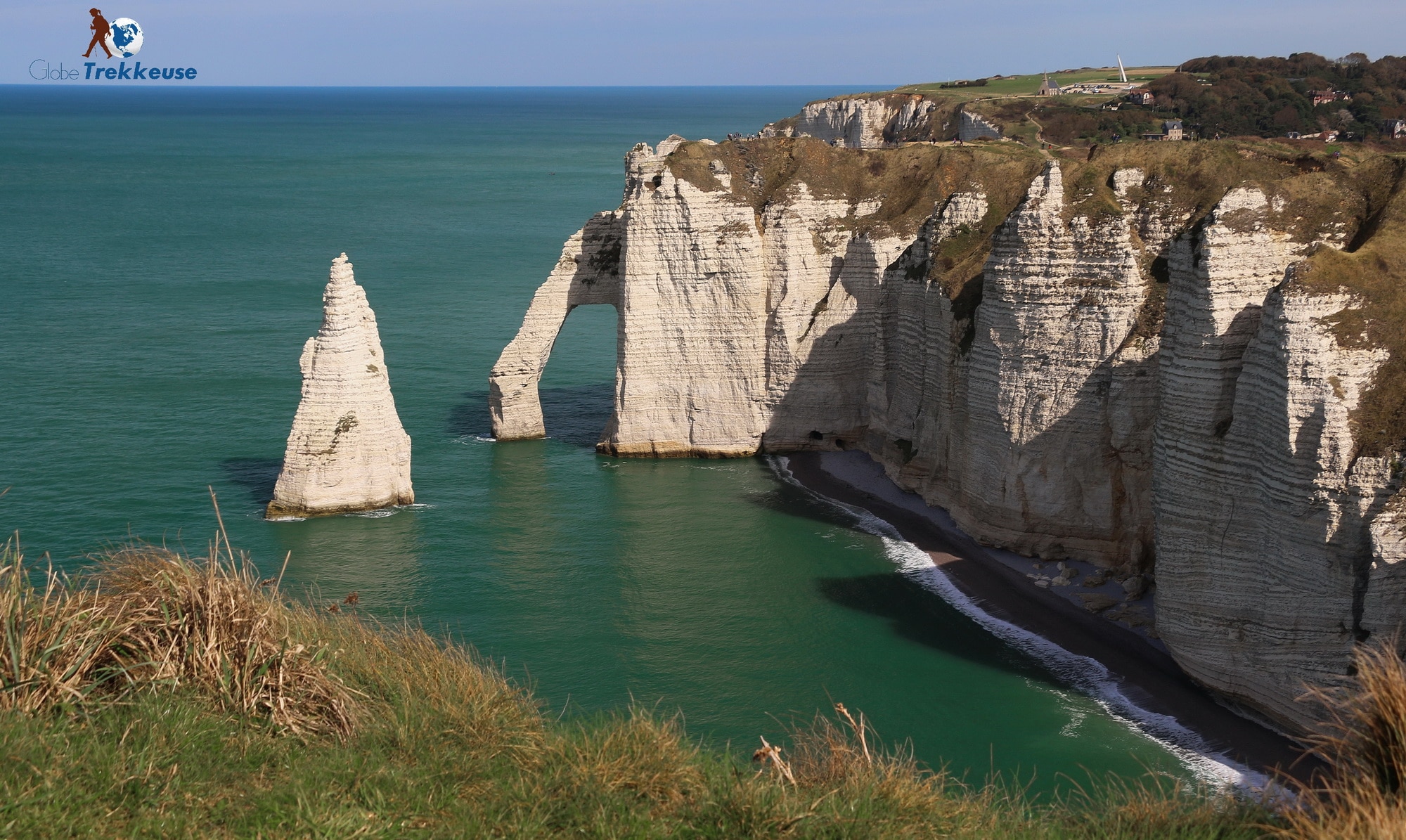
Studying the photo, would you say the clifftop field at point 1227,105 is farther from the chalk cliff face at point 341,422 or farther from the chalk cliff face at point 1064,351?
the chalk cliff face at point 341,422

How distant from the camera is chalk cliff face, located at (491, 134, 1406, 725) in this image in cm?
2153

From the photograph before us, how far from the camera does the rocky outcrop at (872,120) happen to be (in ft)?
273

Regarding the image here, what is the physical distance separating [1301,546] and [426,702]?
15.1 metres

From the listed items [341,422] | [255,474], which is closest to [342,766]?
[341,422]

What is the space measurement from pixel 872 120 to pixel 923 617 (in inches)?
2495

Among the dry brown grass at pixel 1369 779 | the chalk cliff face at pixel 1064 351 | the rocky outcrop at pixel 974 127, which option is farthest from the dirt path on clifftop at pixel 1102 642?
the rocky outcrop at pixel 974 127

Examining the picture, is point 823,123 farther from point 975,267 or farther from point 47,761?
point 47,761

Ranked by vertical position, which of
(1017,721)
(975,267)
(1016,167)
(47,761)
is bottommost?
(1017,721)

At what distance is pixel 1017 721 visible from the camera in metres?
23.5

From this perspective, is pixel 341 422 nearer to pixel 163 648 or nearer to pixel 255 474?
pixel 255 474

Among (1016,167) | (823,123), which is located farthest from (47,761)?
(823,123)

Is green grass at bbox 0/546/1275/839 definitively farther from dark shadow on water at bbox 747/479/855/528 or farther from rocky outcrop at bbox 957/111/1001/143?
rocky outcrop at bbox 957/111/1001/143

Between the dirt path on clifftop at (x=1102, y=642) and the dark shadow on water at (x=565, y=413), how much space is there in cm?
1053

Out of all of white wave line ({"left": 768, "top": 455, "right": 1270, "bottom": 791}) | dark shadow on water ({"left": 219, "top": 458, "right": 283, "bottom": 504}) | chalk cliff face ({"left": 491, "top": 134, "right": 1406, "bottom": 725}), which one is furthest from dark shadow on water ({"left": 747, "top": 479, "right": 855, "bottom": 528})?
dark shadow on water ({"left": 219, "top": 458, "right": 283, "bottom": 504})
